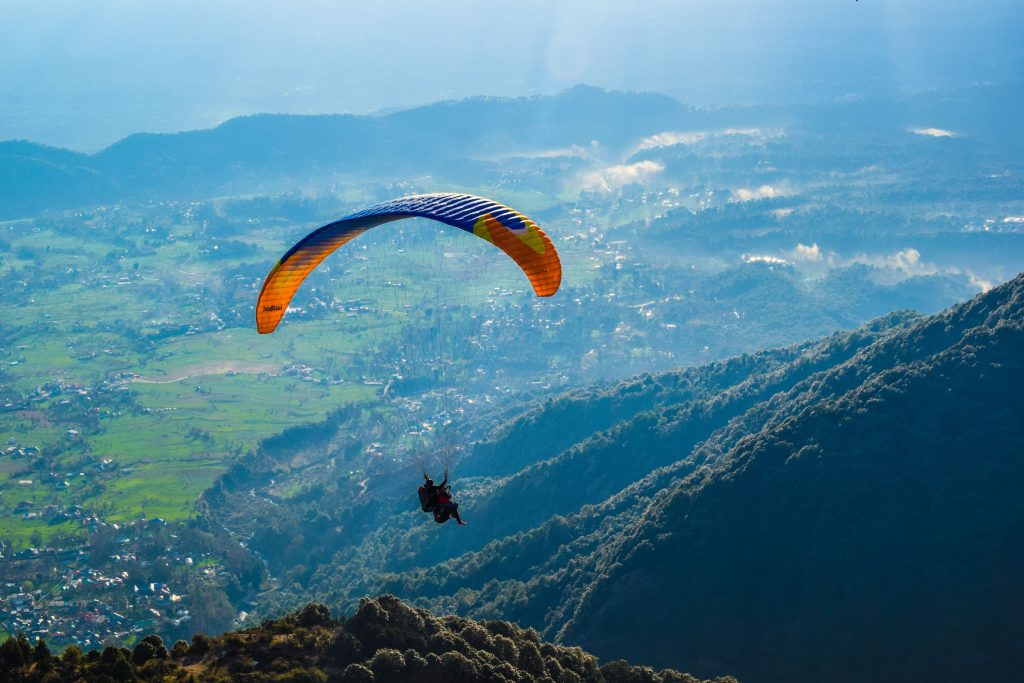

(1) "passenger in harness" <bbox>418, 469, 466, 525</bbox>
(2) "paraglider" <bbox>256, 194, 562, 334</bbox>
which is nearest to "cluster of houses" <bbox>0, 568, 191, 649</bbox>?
(2) "paraglider" <bbox>256, 194, 562, 334</bbox>

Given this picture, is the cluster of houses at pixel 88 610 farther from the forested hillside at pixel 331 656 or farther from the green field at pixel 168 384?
the forested hillside at pixel 331 656

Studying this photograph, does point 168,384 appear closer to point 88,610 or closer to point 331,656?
point 88,610

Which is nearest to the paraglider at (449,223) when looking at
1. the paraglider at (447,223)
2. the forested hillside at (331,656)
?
the paraglider at (447,223)

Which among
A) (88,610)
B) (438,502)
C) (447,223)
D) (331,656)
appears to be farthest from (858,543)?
(88,610)

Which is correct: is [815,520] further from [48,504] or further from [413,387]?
[413,387]

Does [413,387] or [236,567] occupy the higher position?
[413,387]

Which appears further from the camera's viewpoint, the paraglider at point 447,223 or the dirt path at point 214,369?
the dirt path at point 214,369

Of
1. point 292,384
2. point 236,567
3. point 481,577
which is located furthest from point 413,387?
point 481,577
